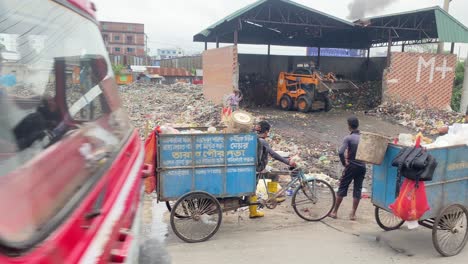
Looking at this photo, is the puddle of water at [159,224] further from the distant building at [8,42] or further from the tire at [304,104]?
the tire at [304,104]

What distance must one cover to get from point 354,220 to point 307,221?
2.43ft

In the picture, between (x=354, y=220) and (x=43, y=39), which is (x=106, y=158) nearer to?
(x=43, y=39)

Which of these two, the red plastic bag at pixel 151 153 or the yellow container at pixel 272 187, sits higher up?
the red plastic bag at pixel 151 153

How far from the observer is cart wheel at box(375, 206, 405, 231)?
543cm

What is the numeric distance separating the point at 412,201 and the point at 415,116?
43.0 ft

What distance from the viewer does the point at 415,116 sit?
16.1m

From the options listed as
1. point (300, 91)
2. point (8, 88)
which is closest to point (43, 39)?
point (8, 88)

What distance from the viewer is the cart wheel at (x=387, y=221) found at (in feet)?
17.8

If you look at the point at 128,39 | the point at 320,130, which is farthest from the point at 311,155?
the point at 128,39

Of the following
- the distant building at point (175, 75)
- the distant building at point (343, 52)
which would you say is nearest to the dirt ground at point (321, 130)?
the distant building at point (343, 52)

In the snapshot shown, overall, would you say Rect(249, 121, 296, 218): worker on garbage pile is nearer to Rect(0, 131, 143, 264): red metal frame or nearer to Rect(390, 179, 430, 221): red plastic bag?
Rect(390, 179, 430, 221): red plastic bag

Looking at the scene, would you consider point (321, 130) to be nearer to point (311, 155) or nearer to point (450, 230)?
point (311, 155)

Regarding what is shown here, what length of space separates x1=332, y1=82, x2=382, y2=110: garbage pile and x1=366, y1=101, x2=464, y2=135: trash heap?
2303 mm

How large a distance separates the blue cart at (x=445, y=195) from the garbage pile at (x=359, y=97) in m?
15.1
